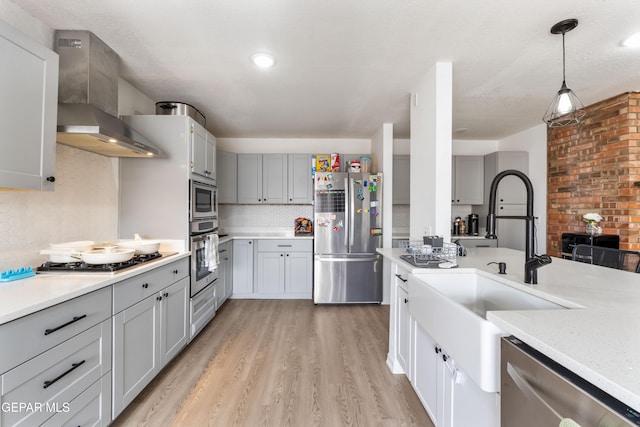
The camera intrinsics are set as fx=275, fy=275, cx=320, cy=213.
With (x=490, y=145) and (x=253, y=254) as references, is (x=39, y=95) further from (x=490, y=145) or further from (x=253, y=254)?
(x=490, y=145)

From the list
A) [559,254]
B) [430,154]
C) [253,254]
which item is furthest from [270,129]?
[559,254]

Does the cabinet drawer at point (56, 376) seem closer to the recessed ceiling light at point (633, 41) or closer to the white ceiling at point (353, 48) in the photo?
the white ceiling at point (353, 48)

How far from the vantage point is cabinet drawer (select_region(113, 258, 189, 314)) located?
1.58 metres

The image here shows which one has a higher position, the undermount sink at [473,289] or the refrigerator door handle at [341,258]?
the undermount sink at [473,289]

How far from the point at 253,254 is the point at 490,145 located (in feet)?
Answer: 14.3

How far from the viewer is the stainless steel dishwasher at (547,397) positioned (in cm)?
52

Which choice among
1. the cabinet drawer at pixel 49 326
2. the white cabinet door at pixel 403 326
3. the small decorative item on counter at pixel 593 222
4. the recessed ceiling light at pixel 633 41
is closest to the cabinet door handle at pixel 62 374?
the cabinet drawer at pixel 49 326

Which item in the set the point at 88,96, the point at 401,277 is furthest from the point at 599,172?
the point at 88,96

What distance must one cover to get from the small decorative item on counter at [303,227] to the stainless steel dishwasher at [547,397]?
3.55m

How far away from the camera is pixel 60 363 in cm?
120

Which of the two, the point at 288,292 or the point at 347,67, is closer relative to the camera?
the point at 347,67

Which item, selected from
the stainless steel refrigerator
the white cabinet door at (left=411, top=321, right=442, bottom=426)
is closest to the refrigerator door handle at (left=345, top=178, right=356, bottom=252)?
the stainless steel refrigerator

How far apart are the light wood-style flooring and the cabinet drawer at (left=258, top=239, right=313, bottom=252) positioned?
1072mm

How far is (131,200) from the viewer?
247 cm
